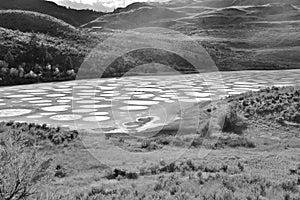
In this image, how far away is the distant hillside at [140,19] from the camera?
137 meters

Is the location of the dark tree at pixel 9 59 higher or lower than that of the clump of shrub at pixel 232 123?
higher

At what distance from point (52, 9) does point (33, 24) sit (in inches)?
4231

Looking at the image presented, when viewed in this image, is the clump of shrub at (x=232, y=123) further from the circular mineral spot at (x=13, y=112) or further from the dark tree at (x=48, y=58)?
the dark tree at (x=48, y=58)

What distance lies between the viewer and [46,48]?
56.6m

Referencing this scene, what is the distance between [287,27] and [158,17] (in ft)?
176

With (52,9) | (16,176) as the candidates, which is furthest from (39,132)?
(52,9)

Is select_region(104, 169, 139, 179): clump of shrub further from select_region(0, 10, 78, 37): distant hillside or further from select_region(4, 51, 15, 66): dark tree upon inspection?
select_region(0, 10, 78, 37): distant hillside

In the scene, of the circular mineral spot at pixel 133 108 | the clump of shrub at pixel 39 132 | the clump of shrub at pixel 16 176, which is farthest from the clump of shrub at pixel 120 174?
the circular mineral spot at pixel 133 108

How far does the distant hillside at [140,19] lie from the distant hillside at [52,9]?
21.5m

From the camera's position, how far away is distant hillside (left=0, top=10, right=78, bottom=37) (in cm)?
7125

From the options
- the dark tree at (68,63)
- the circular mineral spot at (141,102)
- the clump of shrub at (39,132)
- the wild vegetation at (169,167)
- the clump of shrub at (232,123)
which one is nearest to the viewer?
the wild vegetation at (169,167)

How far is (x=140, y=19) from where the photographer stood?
14875 centimetres

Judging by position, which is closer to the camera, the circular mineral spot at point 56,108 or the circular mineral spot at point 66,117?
the circular mineral spot at point 66,117

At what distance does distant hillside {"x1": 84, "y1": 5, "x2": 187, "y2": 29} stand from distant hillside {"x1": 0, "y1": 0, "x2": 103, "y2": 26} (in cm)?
2148
